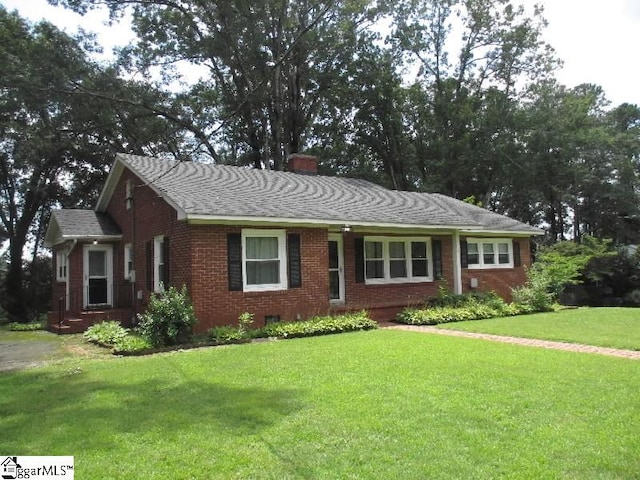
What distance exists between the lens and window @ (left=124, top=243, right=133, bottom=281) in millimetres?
15836

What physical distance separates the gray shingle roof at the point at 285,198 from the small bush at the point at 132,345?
9.51ft

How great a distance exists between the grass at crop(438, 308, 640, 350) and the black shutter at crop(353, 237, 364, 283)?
10.1ft

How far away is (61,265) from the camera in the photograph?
18.2m

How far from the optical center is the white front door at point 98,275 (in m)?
16.0

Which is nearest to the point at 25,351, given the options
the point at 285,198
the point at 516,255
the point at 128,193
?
the point at 128,193

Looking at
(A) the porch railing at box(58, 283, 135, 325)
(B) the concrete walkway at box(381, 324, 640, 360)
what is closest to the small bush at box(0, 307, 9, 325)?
(A) the porch railing at box(58, 283, 135, 325)

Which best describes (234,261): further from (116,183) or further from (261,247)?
(116,183)

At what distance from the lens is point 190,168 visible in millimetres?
16141

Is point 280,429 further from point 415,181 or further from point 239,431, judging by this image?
point 415,181

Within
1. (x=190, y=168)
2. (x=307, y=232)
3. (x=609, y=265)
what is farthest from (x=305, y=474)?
(x=609, y=265)

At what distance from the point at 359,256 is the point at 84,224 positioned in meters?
9.11

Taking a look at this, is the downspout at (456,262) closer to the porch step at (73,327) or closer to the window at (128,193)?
the window at (128,193)

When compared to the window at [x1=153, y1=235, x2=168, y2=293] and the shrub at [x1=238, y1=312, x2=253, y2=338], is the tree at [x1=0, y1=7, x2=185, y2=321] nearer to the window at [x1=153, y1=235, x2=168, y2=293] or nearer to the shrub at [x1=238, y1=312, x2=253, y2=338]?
the window at [x1=153, y1=235, x2=168, y2=293]

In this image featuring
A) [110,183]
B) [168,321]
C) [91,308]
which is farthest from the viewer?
[110,183]
